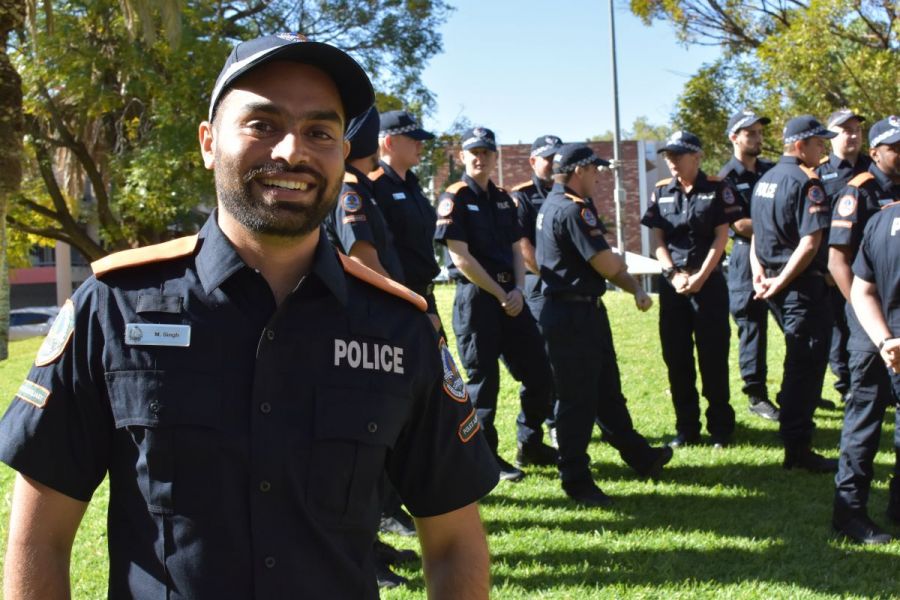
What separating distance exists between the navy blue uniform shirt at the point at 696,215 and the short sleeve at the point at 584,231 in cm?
182

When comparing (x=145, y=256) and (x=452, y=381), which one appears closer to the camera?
(x=145, y=256)

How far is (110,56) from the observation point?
19.2 m

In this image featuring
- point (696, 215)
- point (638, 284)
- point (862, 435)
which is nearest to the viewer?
point (862, 435)

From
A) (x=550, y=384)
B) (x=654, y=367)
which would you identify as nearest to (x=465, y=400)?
A: (x=550, y=384)

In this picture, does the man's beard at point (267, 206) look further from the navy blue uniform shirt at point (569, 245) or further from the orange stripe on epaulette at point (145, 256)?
the navy blue uniform shirt at point (569, 245)

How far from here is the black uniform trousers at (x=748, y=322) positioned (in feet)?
28.0

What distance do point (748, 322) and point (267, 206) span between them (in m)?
7.36

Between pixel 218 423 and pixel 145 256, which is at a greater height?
pixel 145 256

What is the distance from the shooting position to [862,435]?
5.35 m

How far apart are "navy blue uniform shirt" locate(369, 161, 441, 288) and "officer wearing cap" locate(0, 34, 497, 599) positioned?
3.54 meters

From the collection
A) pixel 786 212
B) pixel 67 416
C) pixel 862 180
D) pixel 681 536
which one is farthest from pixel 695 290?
pixel 67 416

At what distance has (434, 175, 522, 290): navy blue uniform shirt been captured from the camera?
6.64 m

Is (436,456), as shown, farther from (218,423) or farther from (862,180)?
(862,180)

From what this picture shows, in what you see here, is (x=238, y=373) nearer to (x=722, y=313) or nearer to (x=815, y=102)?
(x=722, y=313)
